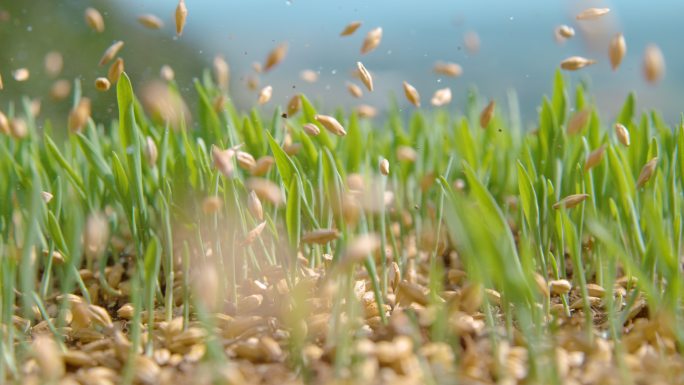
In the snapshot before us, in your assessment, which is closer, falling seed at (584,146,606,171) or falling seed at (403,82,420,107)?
falling seed at (584,146,606,171)

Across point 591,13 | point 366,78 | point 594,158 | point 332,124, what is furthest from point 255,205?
point 591,13

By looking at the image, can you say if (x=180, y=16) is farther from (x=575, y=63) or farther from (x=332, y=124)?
(x=575, y=63)

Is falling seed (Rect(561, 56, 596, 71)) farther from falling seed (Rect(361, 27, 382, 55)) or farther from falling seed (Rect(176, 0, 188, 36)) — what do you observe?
falling seed (Rect(176, 0, 188, 36))

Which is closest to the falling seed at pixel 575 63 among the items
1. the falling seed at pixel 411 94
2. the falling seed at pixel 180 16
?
the falling seed at pixel 411 94

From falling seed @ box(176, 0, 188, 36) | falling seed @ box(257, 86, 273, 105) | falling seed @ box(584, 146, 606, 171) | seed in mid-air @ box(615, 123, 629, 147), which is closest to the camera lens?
falling seed @ box(584, 146, 606, 171)

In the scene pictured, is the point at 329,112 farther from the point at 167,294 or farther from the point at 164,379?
the point at 164,379

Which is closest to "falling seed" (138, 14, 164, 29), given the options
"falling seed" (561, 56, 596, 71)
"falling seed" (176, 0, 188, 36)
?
"falling seed" (176, 0, 188, 36)
